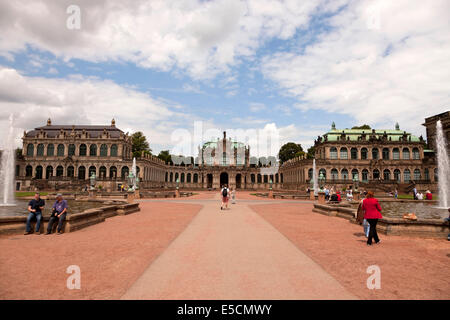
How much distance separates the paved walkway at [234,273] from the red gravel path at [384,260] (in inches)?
20.1

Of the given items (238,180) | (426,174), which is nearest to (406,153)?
(426,174)

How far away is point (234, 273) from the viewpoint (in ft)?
21.5

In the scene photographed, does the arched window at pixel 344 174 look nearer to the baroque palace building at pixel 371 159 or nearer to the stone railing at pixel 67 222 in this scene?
the baroque palace building at pixel 371 159

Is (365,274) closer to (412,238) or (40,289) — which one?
(412,238)

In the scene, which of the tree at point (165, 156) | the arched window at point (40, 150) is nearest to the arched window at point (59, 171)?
the arched window at point (40, 150)

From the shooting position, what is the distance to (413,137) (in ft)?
252

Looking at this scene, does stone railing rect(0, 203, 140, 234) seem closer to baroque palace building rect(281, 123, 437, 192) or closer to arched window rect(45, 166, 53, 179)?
baroque palace building rect(281, 123, 437, 192)

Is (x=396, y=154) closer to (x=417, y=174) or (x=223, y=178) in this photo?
(x=417, y=174)

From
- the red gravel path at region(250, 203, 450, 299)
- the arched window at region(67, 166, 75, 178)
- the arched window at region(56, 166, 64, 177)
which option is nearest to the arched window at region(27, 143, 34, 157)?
the arched window at region(56, 166, 64, 177)

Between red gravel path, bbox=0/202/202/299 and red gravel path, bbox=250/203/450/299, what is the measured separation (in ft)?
16.6

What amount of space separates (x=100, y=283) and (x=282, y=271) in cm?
431

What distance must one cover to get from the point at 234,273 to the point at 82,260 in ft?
14.6

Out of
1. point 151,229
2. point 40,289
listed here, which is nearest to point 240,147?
point 151,229

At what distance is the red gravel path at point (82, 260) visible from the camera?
5.46 metres
